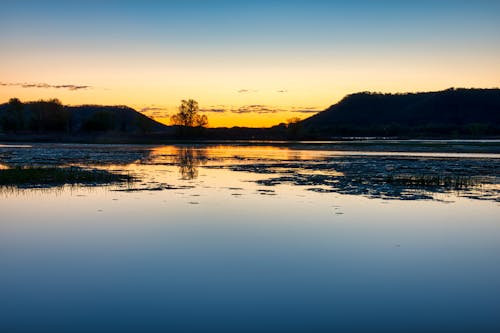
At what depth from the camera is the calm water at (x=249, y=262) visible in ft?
24.1

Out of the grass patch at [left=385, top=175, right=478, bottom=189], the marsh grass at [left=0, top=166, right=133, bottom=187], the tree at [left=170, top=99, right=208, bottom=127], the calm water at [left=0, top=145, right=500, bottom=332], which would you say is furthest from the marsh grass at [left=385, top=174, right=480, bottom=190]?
the tree at [left=170, top=99, right=208, bottom=127]

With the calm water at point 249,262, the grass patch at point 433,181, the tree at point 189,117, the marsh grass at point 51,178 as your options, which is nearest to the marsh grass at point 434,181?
the grass patch at point 433,181

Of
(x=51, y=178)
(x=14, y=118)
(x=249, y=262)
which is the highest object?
(x=14, y=118)

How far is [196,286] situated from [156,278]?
1.00 metres

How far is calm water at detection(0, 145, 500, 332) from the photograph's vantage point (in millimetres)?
7344

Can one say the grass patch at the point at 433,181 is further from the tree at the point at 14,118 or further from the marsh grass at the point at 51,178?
the tree at the point at 14,118

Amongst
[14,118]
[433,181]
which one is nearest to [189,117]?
[14,118]

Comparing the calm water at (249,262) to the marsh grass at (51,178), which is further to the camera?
the marsh grass at (51,178)

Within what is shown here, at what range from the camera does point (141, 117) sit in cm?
12731

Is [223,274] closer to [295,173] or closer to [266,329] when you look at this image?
[266,329]

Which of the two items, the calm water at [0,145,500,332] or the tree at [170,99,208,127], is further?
the tree at [170,99,208,127]

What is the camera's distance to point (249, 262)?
10.4m

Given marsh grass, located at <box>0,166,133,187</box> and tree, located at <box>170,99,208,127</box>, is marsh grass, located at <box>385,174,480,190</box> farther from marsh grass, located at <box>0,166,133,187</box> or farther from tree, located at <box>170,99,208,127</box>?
tree, located at <box>170,99,208,127</box>

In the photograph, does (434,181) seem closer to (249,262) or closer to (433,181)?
(433,181)
